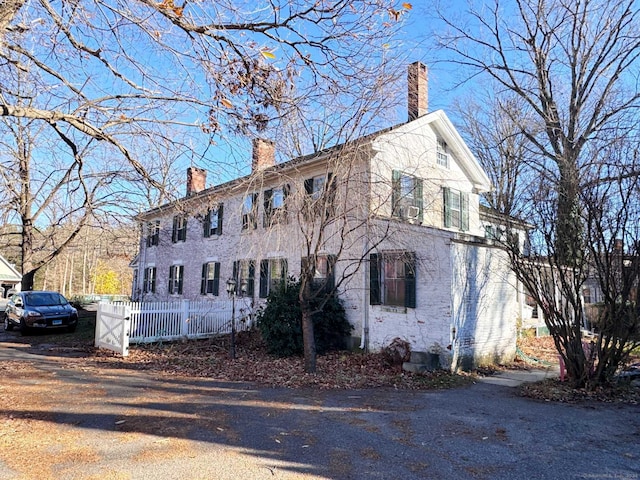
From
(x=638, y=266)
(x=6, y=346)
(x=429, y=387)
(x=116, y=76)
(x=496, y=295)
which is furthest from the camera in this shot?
(x=6, y=346)

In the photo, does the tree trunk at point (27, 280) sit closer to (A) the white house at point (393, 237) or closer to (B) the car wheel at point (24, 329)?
(B) the car wheel at point (24, 329)

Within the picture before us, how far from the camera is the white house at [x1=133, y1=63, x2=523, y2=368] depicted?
918cm

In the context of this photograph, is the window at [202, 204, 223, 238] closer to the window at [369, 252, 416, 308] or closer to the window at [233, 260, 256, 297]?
the window at [233, 260, 256, 297]

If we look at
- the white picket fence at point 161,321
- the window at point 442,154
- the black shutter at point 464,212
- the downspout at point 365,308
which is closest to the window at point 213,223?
the white picket fence at point 161,321

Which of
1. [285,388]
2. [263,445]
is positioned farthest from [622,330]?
[263,445]

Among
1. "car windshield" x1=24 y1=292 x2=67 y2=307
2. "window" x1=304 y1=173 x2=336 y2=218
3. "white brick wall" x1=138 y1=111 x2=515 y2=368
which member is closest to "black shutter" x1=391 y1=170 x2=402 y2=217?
"white brick wall" x1=138 y1=111 x2=515 y2=368

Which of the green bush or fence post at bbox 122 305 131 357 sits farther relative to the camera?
fence post at bbox 122 305 131 357

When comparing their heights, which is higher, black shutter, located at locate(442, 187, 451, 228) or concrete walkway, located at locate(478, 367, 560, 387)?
black shutter, located at locate(442, 187, 451, 228)

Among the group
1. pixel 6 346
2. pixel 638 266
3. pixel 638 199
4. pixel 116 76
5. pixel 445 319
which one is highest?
pixel 116 76

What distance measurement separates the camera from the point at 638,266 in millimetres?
7668

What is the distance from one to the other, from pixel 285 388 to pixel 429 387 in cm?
288

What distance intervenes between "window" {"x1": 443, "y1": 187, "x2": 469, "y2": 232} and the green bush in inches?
203

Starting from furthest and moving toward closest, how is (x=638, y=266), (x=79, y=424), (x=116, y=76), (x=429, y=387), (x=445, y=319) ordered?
(x=445, y=319)
(x=429, y=387)
(x=638, y=266)
(x=116, y=76)
(x=79, y=424)

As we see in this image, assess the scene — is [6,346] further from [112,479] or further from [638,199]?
[638,199]
